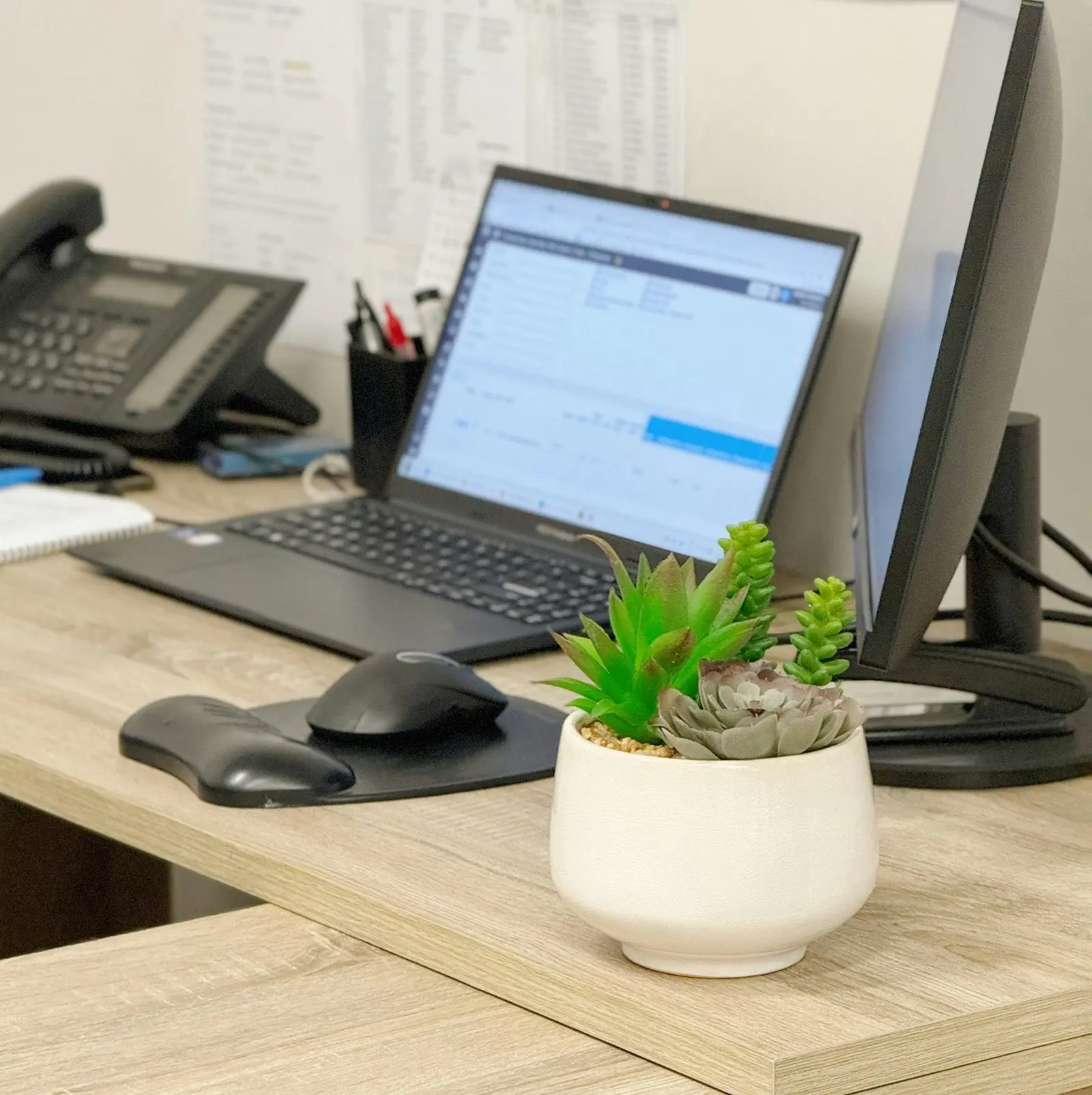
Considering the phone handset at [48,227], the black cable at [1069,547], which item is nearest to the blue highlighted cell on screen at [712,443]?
the black cable at [1069,547]

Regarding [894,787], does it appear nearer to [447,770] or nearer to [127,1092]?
[447,770]

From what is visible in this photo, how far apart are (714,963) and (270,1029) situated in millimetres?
170

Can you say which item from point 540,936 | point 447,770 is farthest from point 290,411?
point 540,936

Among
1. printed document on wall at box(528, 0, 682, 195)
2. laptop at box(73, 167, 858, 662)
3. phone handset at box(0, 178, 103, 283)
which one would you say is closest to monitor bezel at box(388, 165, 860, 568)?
laptop at box(73, 167, 858, 662)

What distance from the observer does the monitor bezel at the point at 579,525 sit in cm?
126

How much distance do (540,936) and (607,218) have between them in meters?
0.75

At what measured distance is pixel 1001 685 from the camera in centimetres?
97

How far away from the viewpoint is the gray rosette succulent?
68 cm

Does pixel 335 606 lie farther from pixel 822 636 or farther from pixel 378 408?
pixel 822 636

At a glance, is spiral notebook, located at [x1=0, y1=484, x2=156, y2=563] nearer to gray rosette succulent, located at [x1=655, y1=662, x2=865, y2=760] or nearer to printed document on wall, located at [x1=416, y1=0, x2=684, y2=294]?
printed document on wall, located at [x1=416, y1=0, x2=684, y2=294]

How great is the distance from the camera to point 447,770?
3.07 feet

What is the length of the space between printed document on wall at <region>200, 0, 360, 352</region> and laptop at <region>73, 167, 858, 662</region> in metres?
0.37

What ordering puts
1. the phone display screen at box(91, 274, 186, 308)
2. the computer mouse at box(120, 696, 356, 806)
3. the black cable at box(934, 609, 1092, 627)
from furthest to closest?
the phone display screen at box(91, 274, 186, 308), the black cable at box(934, 609, 1092, 627), the computer mouse at box(120, 696, 356, 806)

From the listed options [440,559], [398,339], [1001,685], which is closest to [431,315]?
[398,339]
